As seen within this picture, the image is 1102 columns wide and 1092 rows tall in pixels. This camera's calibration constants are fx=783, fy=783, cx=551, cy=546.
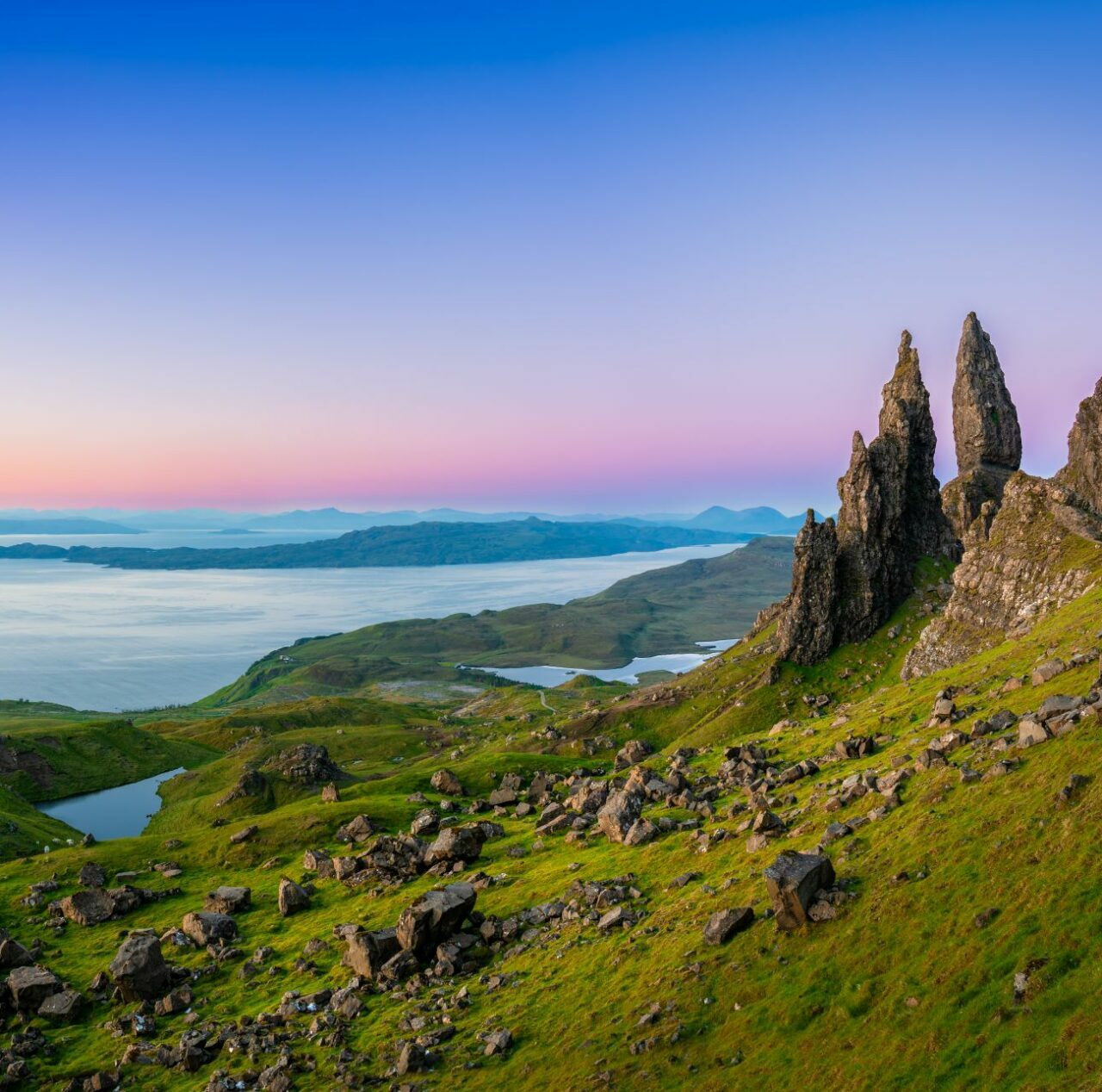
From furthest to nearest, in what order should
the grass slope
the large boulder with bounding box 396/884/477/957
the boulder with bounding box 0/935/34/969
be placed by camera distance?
the boulder with bounding box 0/935/34/969
the large boulder with bounding box 396/884/477/957
the grass slope

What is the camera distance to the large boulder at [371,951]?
191ft

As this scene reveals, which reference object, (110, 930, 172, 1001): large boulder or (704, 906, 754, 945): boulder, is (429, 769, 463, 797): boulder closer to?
(110, 930, 172, 1001): large boulder

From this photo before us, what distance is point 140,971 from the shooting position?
214 feet

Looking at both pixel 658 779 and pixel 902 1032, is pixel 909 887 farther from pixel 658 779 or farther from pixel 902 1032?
pixel 658 779

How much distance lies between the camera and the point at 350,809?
120m

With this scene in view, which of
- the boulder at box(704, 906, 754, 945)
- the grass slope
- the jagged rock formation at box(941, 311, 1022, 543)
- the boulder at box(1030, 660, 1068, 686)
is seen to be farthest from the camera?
the jagged rock formation at box(941, 311, 1022, 543)

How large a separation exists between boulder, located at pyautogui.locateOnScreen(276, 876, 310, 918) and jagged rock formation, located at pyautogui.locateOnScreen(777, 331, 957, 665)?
104 meters

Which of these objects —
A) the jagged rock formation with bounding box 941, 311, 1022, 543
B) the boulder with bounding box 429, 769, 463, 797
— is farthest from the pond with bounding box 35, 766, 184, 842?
the jagged rock formation with bounding box 941, 311, 1022, 543

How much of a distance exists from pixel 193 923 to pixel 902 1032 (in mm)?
68459

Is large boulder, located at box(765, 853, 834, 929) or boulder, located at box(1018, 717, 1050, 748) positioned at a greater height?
boulder, located at box(1018, 717, 1050, 748)

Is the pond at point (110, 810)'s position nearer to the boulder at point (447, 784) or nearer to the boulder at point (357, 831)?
the boulder at point (447, 784)

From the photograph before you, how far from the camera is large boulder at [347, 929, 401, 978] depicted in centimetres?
5822

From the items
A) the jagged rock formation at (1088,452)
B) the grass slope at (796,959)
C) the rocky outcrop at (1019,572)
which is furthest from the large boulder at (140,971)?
the jagged rock formation at (1088,452)

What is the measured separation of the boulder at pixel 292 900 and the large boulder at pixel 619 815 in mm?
32419
